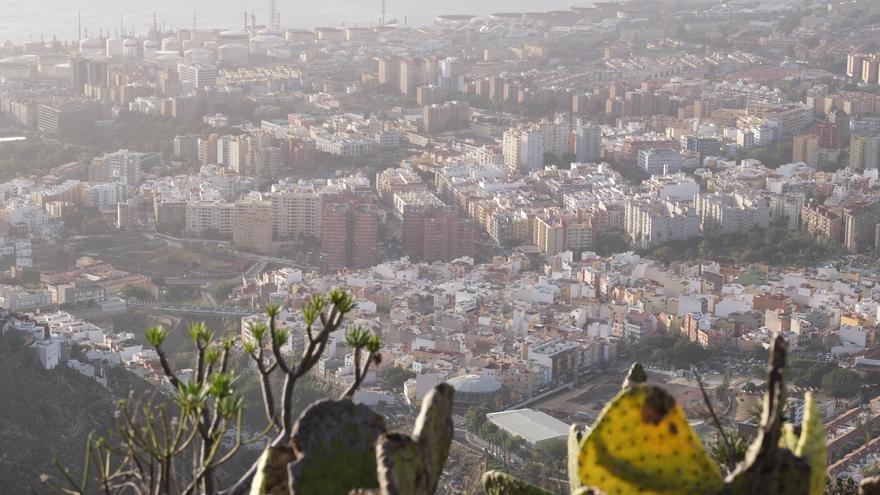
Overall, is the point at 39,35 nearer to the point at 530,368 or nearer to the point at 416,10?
the point at 416,10

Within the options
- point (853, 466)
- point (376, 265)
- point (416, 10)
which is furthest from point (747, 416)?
point (416, 10)

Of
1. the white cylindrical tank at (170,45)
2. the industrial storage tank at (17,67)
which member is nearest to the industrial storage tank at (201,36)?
the white cylindrical tank at (170,45)

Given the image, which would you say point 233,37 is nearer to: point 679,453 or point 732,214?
point 732,214

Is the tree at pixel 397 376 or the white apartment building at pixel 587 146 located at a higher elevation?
the white apartment building at pixel 587 146

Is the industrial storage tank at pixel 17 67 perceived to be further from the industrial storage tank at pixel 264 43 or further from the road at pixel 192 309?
the road at pixel 192 309

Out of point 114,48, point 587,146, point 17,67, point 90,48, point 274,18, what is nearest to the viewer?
point 587,146

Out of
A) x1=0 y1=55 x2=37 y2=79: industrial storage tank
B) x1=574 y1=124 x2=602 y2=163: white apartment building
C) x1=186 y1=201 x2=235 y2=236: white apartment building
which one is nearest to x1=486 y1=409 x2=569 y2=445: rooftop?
x1=186 y1=201 x2=235 y2=236: white apartment building

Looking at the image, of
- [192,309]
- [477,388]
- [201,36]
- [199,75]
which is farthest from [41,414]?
[201,36]
